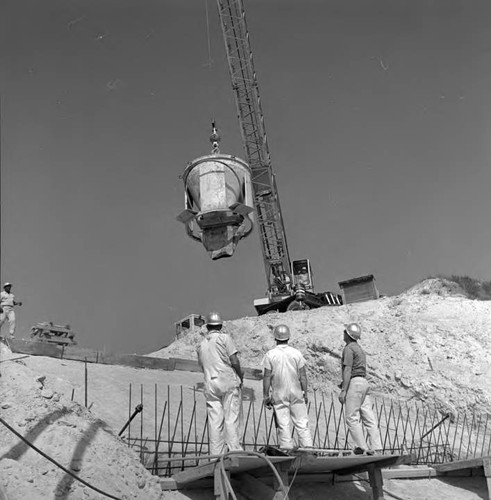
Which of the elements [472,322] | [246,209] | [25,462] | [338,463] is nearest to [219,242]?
[246,209]

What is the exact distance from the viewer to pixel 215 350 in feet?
22.5

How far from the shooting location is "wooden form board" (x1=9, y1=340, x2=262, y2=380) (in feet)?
40.5

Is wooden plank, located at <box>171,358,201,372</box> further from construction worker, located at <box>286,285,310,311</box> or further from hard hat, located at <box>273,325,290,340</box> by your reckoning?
construction worker, located at <box>286,285,310,311</box>

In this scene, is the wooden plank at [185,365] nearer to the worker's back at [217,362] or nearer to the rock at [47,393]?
the worker's back at [217,362]

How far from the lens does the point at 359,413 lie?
7738 millimetres

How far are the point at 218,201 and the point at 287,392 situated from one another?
18.4 feet

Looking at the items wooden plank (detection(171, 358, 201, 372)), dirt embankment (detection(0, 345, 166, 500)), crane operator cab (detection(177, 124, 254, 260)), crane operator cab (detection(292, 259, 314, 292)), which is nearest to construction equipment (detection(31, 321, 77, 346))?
wooden plank (detection(171, 358, 201, 372))

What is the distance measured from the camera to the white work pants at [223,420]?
6.43m

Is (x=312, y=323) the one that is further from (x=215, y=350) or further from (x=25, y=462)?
(x=25, y=462)

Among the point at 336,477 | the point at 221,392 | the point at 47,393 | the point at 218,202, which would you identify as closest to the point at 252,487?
the point at 221,392

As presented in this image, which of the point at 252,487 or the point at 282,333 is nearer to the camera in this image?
the point at 252,487

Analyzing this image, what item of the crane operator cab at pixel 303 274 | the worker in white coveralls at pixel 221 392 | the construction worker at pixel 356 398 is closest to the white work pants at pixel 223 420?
the worker in white coveralls at pixel 221 392

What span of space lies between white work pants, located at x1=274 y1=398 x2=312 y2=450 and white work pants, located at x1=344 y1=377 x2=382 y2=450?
814mm

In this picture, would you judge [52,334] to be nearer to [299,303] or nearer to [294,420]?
[294,420]
